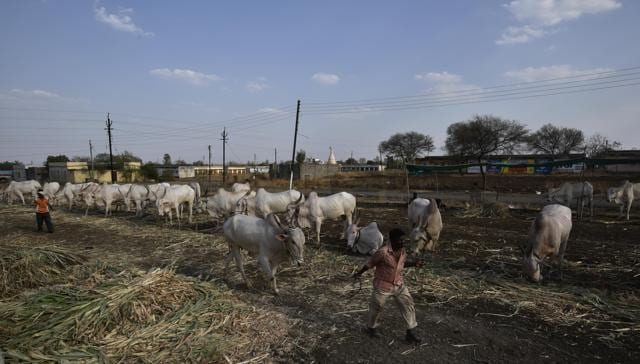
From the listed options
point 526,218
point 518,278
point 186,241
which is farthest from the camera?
point 526,218

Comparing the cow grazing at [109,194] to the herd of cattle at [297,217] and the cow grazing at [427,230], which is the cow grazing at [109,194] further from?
the cow grazing at [427,230]

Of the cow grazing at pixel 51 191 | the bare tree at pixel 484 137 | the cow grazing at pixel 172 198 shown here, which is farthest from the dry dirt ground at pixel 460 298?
the bare tree at pixel 484 137

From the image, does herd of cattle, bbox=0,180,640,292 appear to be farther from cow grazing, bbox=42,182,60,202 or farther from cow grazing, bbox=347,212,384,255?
cow grazing, bbox=42,182,60,202

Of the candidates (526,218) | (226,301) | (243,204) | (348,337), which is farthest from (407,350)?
(526,218)

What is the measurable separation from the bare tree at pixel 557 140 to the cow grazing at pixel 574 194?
210ft

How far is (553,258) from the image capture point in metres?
8.87

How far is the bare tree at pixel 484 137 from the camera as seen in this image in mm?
59625

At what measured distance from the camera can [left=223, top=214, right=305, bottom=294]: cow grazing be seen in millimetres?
7145

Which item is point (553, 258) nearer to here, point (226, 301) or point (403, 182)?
point (226, 301)

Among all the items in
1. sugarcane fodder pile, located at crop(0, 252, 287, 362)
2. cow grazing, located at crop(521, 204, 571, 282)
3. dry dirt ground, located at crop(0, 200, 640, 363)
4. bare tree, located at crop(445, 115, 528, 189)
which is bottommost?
dry dirt ground, located at crop(0, 200, 640, 363)

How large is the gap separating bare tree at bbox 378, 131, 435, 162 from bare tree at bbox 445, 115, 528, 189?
61.0 ft

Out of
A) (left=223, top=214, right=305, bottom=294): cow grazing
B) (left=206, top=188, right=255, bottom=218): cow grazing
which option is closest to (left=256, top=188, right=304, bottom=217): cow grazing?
(left=206, top=188, right=255, bottom=218): cow grazing

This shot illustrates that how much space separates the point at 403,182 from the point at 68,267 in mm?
33850

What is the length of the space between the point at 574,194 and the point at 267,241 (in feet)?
53.4
